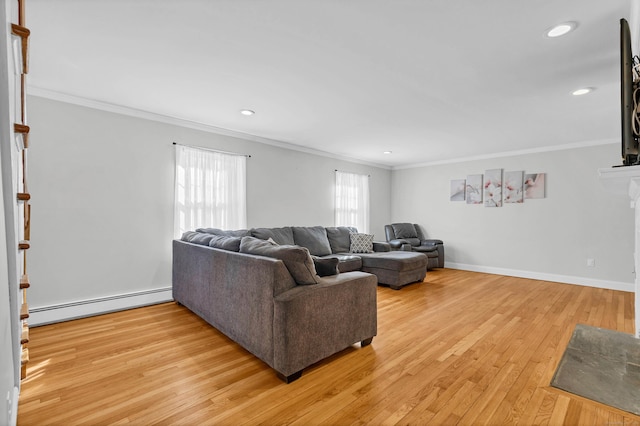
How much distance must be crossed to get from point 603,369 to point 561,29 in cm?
244

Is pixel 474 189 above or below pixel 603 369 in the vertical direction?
above

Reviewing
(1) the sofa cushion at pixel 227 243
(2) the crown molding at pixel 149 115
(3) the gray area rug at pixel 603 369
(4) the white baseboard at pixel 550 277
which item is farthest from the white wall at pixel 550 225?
(1) the sofa cushion at pixel 227 243

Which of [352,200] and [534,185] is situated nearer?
[534,185]

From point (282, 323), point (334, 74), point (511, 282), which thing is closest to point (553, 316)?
point (511, 282)

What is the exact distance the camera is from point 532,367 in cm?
227

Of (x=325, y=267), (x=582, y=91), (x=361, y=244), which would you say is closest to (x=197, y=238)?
(x=325, y=267)

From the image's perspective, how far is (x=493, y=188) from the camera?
5930mm

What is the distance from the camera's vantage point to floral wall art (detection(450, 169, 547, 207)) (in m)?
5.47

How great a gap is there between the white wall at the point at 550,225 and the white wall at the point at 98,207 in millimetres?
4921

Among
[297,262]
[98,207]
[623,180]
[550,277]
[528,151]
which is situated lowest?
[550,277]

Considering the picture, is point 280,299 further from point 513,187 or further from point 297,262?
point 513,187

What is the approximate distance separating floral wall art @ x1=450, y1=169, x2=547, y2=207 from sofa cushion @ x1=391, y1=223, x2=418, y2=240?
108cm

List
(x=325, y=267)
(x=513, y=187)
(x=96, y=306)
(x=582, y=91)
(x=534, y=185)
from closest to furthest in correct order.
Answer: (x=325, y=267), (x=582, y=91), (x=96, y=306), (x=534, y=185), (x=513, y=187)

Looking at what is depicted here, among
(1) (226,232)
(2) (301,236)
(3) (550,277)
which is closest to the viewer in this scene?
(1) (226,232)
